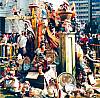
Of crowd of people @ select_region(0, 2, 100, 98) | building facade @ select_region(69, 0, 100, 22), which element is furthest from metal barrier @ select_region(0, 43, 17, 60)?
building facade @ select_region(69, 0, 100, 22)

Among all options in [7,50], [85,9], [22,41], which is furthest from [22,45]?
[85,9]

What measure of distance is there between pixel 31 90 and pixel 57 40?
144 inches

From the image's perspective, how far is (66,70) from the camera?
1942cm

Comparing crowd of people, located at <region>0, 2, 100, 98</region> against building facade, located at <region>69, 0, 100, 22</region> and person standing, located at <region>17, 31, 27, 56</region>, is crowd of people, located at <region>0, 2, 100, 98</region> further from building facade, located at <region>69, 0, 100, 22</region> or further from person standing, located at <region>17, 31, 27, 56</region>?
building facade, located at <region>69, 0, 100, 22</region>

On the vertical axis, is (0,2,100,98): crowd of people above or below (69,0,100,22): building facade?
below

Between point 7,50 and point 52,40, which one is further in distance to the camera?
point 7,50

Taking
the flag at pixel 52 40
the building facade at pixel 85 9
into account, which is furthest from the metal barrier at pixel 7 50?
the building facade at pixel 85 9

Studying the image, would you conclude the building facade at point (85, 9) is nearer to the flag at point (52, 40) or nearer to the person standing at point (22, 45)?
the person standing at point (22, 45)

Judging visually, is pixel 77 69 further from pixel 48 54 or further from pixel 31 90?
pixel 31 90

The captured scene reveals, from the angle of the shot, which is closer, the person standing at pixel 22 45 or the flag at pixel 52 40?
the flag at pixel 52 40

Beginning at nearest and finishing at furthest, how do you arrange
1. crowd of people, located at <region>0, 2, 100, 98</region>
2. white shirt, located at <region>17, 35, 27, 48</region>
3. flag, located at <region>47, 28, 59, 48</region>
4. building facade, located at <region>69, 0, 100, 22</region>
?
Result: crowd of people, located at <region>0, 2, 100, 98</region>, flag, located at <region>47, 28, 59, 48</region>, white shirt, located at <region>17, 35, 27, 48</region>, building facade, located at <region>69, 0, 100, 22</region>

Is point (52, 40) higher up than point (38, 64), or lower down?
higher up

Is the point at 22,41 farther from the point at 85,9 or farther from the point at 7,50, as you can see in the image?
the point at 85,9

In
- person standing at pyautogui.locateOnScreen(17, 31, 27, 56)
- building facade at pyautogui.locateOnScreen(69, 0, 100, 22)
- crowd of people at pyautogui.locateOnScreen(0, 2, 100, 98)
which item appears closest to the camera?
crowd of people at pyautogui.locateOnScreen(0, 2, 100, 98)
